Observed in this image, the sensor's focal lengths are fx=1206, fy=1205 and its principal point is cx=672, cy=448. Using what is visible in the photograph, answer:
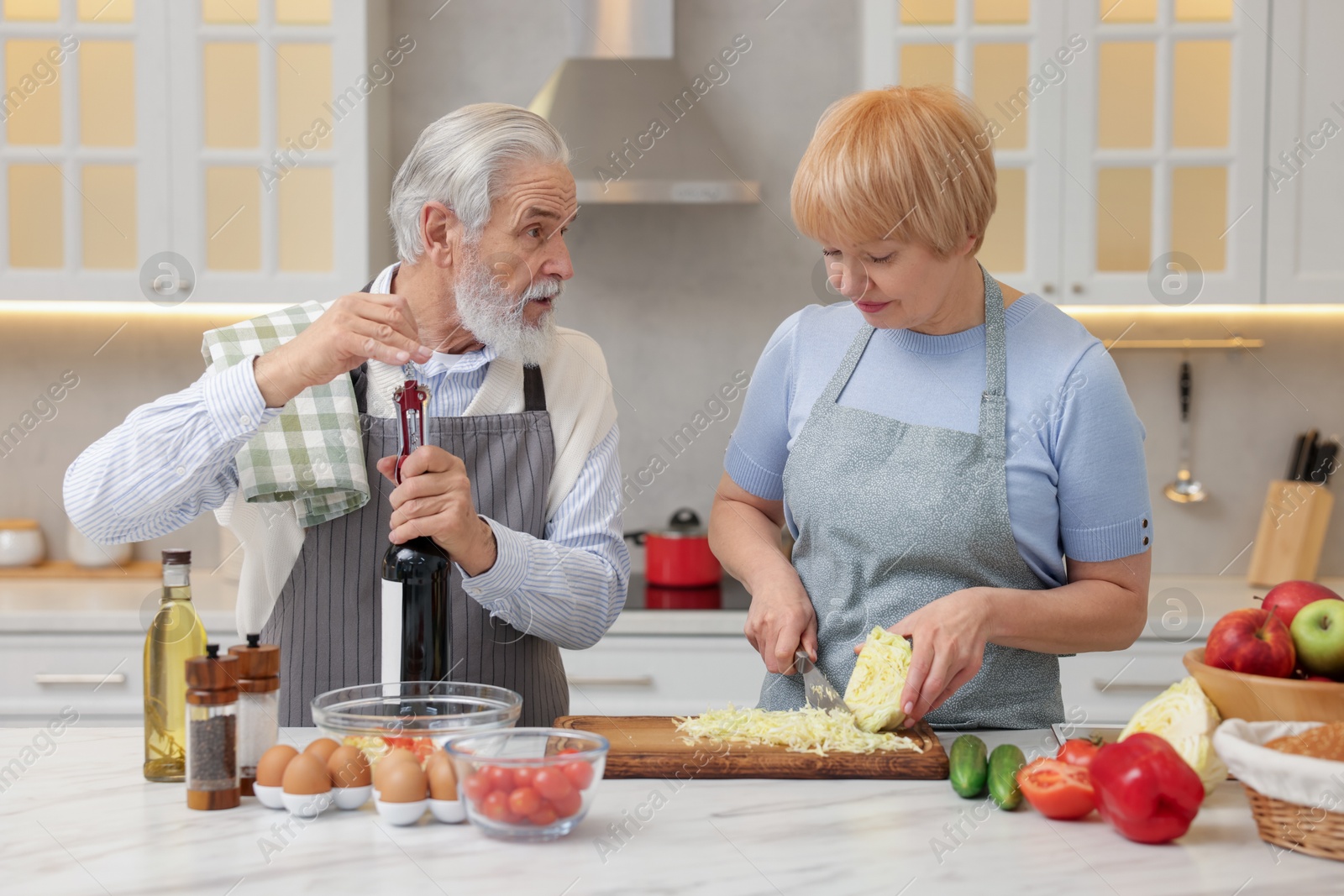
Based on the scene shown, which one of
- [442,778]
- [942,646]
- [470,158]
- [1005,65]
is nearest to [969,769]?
[942,646]

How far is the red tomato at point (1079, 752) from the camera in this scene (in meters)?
1.14

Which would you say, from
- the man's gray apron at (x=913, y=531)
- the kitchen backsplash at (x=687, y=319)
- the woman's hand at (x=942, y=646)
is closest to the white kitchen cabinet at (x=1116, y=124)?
the kitchen backsplash at (x=687, y=319)

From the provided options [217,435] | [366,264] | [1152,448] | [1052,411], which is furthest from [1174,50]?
[217,435]

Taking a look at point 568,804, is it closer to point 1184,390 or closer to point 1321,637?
point 1321,637

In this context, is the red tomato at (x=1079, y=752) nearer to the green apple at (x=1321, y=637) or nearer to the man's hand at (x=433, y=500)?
the green apple at (x=1321, y=637)

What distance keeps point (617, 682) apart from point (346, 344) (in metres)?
1.46

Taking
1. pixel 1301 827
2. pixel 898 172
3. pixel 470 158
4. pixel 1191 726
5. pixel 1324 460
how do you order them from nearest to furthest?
1. pixel 1301 827
2. pixel 1191 726
3. pixel 898 172
4. pixel 470 158
5. pixel 1324 460

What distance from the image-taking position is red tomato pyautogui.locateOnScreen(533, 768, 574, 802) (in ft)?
3.43

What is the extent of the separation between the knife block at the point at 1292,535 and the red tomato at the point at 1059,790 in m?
2.20

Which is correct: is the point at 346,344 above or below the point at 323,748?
above

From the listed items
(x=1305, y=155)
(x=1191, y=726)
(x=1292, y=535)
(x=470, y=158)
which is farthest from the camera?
(x=1292, y=535)

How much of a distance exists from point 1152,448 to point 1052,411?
194cm

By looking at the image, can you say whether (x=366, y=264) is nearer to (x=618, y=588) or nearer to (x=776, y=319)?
(x=776, y=319)

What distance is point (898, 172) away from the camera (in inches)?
52.8
